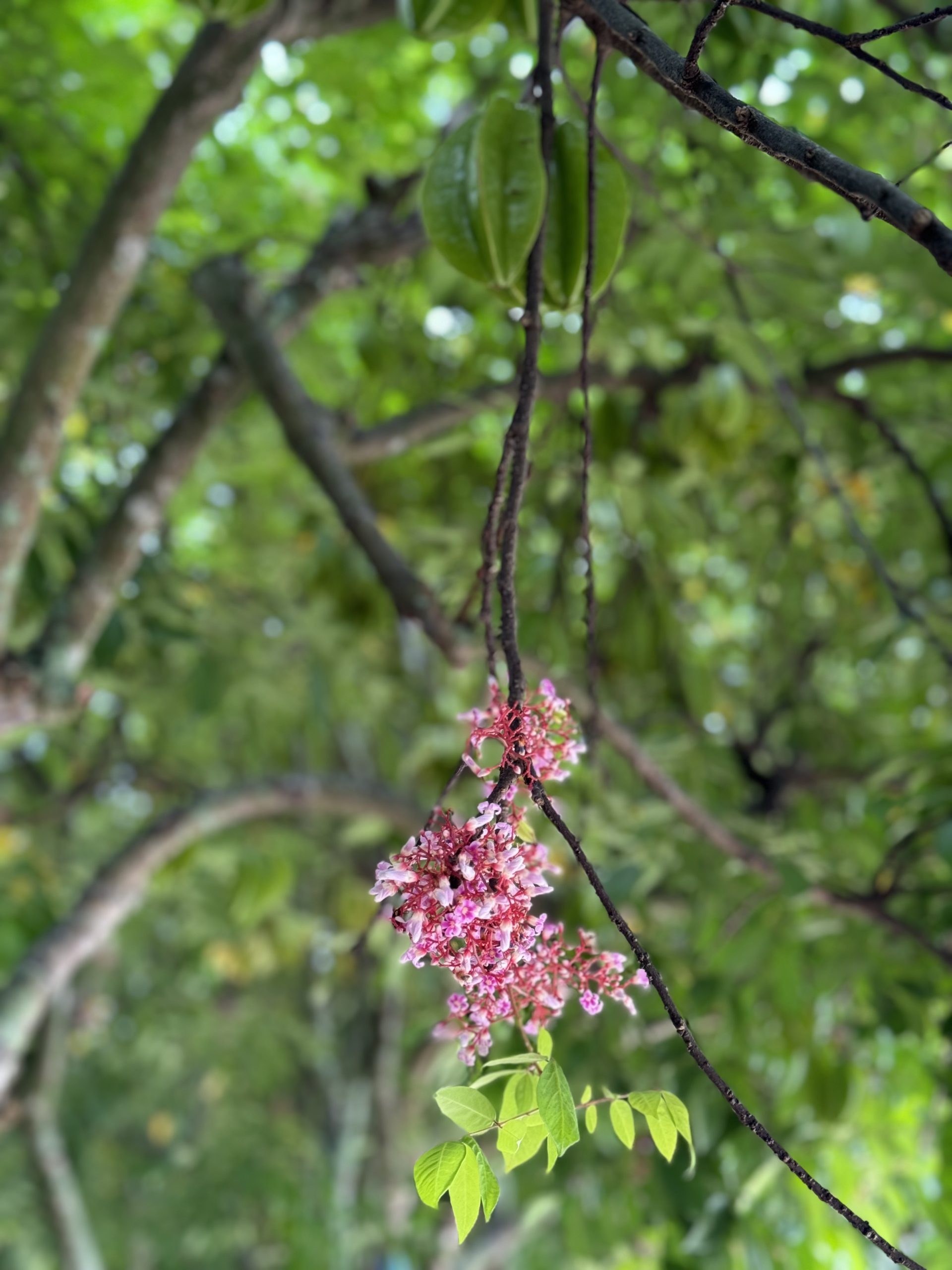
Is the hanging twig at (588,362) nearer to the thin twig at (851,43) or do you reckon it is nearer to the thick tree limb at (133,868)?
the thin twig at (851,43)

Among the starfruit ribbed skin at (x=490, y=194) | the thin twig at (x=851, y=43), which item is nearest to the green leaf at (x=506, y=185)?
the starfruit ribbed skin at (x=490, y=194)

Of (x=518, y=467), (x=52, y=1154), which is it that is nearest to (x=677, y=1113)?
(x=518, y=467)

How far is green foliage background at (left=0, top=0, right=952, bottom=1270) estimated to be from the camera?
2.07 meters

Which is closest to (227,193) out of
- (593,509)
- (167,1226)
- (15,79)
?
(15,79)

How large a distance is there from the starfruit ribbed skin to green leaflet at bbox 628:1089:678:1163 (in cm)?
76

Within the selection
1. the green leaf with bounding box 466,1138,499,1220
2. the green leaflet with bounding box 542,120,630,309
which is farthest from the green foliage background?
the green leaf with bounding box 466,1138,499,1220

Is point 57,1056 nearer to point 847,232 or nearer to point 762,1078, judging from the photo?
point 762,1078

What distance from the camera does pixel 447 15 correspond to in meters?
1.25

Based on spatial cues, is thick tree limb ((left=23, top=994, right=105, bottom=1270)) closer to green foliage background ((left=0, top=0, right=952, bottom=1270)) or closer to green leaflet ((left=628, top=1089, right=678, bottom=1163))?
green foliage background ((left=0, top=0, right=952, bottom=1270))

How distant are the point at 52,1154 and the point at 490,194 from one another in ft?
12.5

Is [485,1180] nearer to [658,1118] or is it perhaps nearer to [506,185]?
[658,1118]

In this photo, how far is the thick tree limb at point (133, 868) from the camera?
2328 millimetres

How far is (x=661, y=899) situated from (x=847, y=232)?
2195mm

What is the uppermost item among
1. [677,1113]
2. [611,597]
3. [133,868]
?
[611,597]
